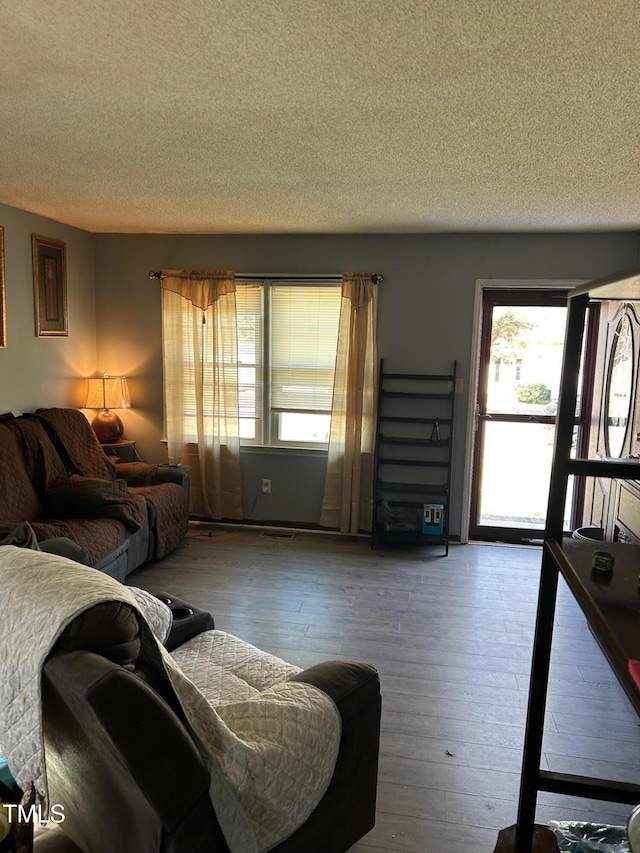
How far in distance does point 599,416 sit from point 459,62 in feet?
11.5

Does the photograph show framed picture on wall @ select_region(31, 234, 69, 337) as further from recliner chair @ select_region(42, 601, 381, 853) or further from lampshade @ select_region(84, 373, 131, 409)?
recliner chair @ select_region(42, 601, 381, 853)

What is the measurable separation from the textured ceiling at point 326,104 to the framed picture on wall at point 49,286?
0.66 metres

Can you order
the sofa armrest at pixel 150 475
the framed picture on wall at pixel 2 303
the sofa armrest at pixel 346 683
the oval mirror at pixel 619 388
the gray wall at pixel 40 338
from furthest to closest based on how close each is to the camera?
the sofa armrest at pixel 150 475
the gray wall at pixel 40 338
the framed picture on wall at pixel 2 303
the oval mirror at pixel 619 388
the sofa armrest at pixel 346 683

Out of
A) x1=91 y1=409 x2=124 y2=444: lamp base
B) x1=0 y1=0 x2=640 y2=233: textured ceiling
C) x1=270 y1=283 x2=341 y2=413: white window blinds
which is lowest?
x1=91 y1=409 x2=124 y2=444: lamp base

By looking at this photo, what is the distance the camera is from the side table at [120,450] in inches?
190

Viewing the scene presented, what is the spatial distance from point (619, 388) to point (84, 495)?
11.5 ft

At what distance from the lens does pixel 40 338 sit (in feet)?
14.5

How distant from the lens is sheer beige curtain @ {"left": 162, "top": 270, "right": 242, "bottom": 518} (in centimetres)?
491

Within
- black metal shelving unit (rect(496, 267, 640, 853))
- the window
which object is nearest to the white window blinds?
the window

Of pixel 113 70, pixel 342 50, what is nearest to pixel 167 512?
pixel 113 70

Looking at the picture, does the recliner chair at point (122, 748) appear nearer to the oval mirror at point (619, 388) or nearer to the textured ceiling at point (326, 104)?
the textured ceiling at point (326, 104)

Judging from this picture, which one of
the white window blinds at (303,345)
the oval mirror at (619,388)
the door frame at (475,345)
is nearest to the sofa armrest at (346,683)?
the oval mirror at (619,388)

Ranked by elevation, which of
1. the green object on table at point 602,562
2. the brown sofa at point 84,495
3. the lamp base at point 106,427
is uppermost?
the green object on table at point 602,562

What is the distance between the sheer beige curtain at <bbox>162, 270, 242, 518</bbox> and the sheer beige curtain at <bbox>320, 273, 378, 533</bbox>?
819 mm
